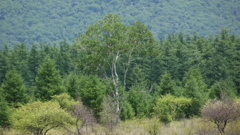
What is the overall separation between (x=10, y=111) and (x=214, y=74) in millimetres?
42026

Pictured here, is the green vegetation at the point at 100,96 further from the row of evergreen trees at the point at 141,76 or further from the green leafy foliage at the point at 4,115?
the row of evergreen trees at the point at 141,76

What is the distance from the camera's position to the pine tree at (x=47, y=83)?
1330 inches

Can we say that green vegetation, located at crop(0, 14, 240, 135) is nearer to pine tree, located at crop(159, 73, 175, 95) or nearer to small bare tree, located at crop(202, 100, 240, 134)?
pine tree, located at crop(159, 73, 175, 95)

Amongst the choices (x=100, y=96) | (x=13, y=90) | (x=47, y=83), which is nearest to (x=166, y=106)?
(x=100, y=96)

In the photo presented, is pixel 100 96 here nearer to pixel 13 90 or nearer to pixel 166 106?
pixel 166 106

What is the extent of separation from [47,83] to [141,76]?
29.3 metres

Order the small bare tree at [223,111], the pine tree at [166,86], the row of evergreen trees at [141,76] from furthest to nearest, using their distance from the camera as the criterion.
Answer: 1. the pine tree at [166,86]
2. the row of evergreen trees at [141,76]
3. the small bare tree at [223,111]

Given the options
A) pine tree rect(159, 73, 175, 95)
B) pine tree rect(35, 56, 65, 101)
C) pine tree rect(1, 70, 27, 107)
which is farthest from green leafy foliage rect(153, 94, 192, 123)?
pine tree rect(1, 70, 27, 107)

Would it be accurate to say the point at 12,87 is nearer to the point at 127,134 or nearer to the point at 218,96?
the point at 127,134

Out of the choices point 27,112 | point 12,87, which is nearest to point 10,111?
point 12,87

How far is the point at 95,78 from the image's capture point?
37.0 metres

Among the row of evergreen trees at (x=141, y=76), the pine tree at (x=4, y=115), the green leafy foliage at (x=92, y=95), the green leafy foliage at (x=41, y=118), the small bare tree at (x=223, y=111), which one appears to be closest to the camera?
the green leafy foliage at (x=41, y=118)

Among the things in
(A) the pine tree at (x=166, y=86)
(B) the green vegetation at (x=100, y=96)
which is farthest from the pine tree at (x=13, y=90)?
(A) the pine tree at (x=166, y=86)

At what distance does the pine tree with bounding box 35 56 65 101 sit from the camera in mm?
33781
